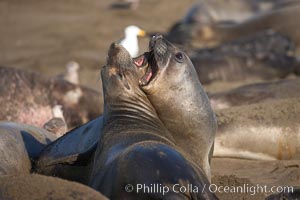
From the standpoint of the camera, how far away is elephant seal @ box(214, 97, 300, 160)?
6789 mm

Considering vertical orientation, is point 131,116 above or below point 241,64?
above

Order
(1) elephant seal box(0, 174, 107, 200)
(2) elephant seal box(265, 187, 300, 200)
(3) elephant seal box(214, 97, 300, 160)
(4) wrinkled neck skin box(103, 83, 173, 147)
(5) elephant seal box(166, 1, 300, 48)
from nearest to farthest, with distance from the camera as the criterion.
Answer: (1) elephant seal box(0, 174, 107, 200) < (2) elephant seal box(265, 187, 300, 200) < (4) wrinkled neck skin box(103, 83, 173, 147) < (3) elephant seal box(214, 97, 300, 160) < (5) elephant seal box(166, 1, 300, 48)

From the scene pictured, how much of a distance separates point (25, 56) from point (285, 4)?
430cm

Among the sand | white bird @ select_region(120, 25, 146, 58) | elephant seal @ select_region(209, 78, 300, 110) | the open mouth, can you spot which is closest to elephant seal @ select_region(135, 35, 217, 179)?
the open mouth

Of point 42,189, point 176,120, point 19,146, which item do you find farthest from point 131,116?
point 42,189

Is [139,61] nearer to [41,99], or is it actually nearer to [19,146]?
[19,146]

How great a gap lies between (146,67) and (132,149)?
1023mm

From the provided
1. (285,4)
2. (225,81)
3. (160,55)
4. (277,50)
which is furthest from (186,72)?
(285,4)

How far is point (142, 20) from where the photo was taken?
15516 mm

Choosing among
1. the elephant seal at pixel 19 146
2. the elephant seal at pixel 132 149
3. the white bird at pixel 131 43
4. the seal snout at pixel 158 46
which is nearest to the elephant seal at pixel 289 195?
the elephant seal at pixel 132 149

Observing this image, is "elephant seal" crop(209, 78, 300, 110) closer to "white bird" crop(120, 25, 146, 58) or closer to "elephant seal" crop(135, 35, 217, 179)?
"white bird" crop(120, 25, 146, 58)

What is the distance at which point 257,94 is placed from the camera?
828 centimetres

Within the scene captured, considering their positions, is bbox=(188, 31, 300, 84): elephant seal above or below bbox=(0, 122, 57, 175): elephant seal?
below

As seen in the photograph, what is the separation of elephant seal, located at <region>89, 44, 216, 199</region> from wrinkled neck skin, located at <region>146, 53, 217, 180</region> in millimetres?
75
